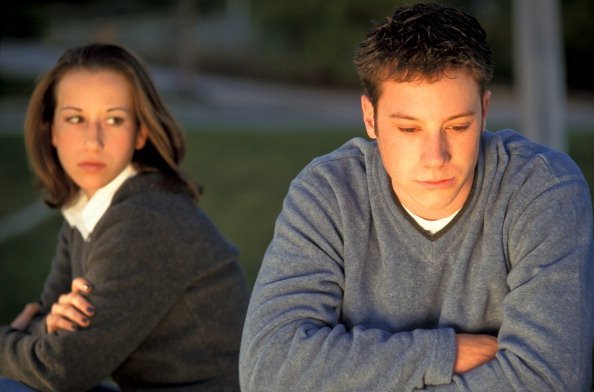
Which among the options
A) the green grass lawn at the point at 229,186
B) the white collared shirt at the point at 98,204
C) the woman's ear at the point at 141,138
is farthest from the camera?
the green grass lawn at the point at 229,186

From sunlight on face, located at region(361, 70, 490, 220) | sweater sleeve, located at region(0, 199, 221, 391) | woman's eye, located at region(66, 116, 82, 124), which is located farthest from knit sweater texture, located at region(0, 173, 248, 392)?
Result: sunlight on face, located at region(361, 70, 490, 220)

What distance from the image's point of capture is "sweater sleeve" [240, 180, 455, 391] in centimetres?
232

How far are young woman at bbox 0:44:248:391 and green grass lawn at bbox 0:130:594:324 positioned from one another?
276cm

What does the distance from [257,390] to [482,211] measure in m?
0.65

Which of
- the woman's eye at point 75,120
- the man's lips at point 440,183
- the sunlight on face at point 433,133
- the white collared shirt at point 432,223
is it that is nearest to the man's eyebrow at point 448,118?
the sunlight on face at point 433,133

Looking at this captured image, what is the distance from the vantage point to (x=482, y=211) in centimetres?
251

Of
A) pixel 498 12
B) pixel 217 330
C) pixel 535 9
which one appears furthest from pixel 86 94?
pixel 498 12

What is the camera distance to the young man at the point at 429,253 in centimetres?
232

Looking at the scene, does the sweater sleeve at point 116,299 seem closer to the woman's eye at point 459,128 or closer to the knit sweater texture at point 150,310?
the knit sweater texture at point 150,310

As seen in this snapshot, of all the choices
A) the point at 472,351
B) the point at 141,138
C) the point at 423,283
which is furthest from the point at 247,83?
the point at 472,351

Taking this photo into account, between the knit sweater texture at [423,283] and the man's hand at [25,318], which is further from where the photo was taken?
the man's hand at [25,318]

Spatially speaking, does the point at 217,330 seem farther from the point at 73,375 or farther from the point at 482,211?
the point at 482,211

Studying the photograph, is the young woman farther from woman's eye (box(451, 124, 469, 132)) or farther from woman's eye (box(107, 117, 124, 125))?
woman's eye (box(451, 124, 469, 132))

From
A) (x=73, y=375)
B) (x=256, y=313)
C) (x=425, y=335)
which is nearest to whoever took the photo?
(x=425, y=335)
